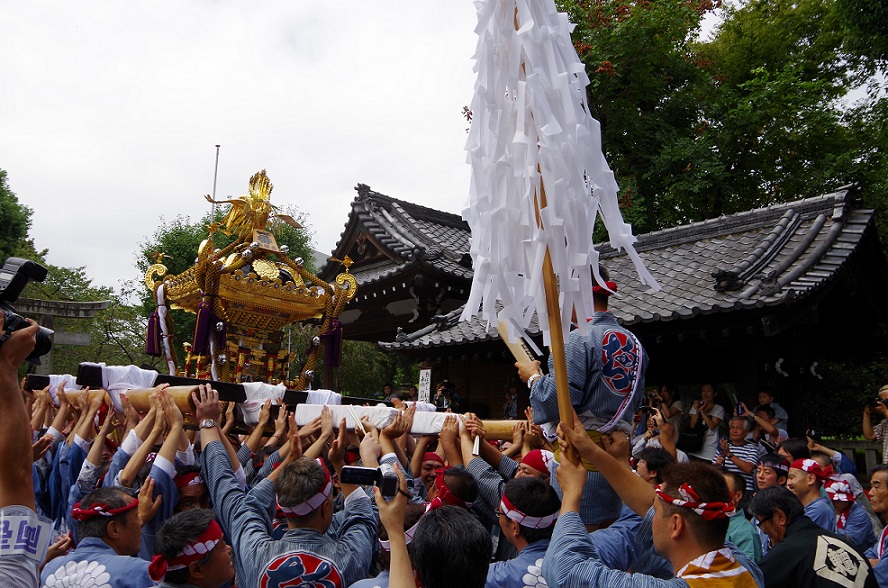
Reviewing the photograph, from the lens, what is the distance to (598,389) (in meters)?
3.06

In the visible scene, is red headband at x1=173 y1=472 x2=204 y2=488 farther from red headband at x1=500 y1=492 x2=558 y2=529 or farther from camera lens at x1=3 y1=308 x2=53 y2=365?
red headband at x1=500 y1=492 x2=558 y2=529

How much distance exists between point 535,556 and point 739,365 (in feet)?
18.6

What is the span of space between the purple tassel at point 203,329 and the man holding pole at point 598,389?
459 centimetres

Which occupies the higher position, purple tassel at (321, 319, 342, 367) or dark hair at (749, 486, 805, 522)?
purple tassel at (321, 319, 342, 367)

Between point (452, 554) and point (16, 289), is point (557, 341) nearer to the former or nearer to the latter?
point (452, 554)

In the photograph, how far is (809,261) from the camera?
6863 mm

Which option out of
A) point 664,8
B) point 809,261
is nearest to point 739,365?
point 809,261

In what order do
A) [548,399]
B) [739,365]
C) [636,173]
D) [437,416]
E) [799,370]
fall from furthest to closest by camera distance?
[636,173] → [799,370] → [739,365] → [437,416] → [548,399]

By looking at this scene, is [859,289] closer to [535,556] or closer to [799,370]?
[799,370]

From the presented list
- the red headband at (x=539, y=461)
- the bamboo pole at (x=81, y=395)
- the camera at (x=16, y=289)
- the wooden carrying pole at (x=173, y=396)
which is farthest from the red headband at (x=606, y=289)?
the bamboo pole at (x=81, y=395)

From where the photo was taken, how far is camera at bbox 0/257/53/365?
200cm

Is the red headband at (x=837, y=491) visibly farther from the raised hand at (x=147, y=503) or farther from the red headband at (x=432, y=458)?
the raised hand at (x=147, y=503)

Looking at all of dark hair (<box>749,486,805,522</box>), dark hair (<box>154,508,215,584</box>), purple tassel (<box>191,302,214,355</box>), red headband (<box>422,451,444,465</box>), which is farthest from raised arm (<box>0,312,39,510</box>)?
purple tassel (<box>191,302,214,355</box>)

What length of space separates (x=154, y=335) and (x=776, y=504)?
645cm
